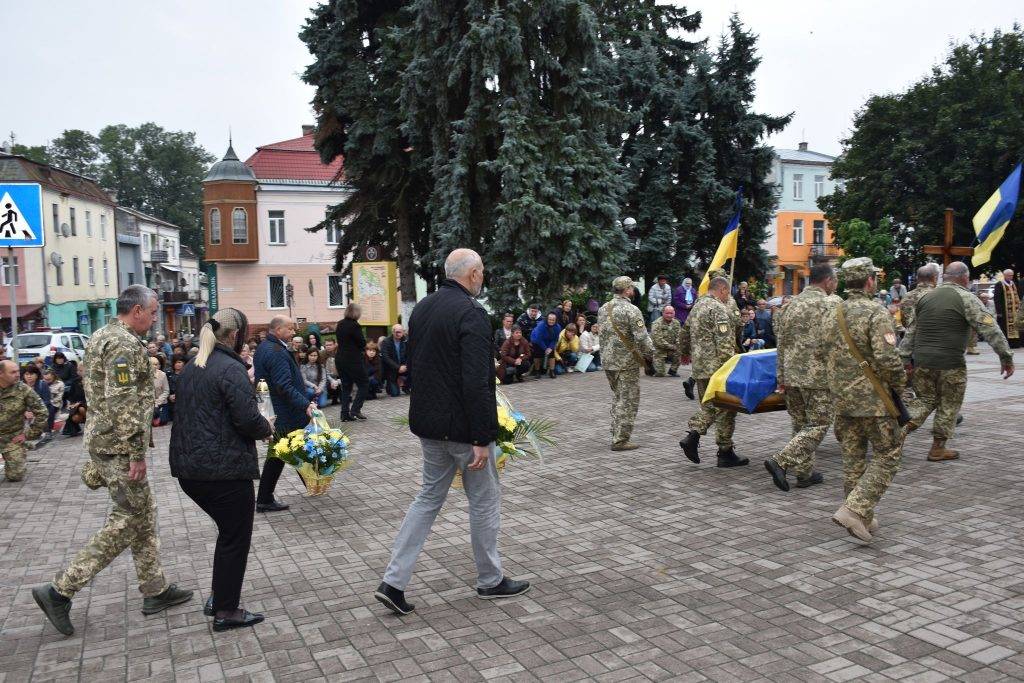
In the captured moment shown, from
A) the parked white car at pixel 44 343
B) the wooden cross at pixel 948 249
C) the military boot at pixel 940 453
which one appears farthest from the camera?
the parked white car at pixel 44 343

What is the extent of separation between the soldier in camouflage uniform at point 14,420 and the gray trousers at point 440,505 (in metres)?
7.00

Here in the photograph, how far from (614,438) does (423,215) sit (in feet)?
57.2

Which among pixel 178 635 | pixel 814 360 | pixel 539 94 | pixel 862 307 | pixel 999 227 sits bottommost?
pixel 178 635

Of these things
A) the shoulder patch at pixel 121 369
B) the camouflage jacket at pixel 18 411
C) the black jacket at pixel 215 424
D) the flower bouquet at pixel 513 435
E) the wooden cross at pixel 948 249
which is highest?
the wooden cross at pixel 948 249

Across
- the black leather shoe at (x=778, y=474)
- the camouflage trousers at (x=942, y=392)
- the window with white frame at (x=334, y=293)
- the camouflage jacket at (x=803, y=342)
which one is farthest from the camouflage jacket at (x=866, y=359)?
the window with white frame at (x=334, y=293)

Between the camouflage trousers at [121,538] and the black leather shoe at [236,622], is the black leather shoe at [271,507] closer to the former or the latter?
the camouflage trousers at [121,538]

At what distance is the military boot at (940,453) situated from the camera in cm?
848

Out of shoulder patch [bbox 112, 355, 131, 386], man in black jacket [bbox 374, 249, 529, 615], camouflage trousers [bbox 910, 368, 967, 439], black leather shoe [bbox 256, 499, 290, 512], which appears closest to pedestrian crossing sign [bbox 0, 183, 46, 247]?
black leather shoe [bbox 256, 499, 290, 512]

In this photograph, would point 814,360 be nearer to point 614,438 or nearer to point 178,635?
point 614,438

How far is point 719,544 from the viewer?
6211mm

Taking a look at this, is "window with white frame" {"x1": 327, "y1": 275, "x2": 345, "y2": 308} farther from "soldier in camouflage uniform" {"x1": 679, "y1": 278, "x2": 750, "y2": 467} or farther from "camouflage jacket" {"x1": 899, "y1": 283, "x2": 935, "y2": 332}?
"soldier in camouflage uniform" {"x1": 679, "y1": 278, "x2": 750, "y2": 467}

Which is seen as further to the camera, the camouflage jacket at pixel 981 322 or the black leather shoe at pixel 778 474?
the camouflage jacket at pixel 981 322

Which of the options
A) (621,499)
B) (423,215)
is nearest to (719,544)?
(621,499)

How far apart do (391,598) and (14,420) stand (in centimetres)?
711
